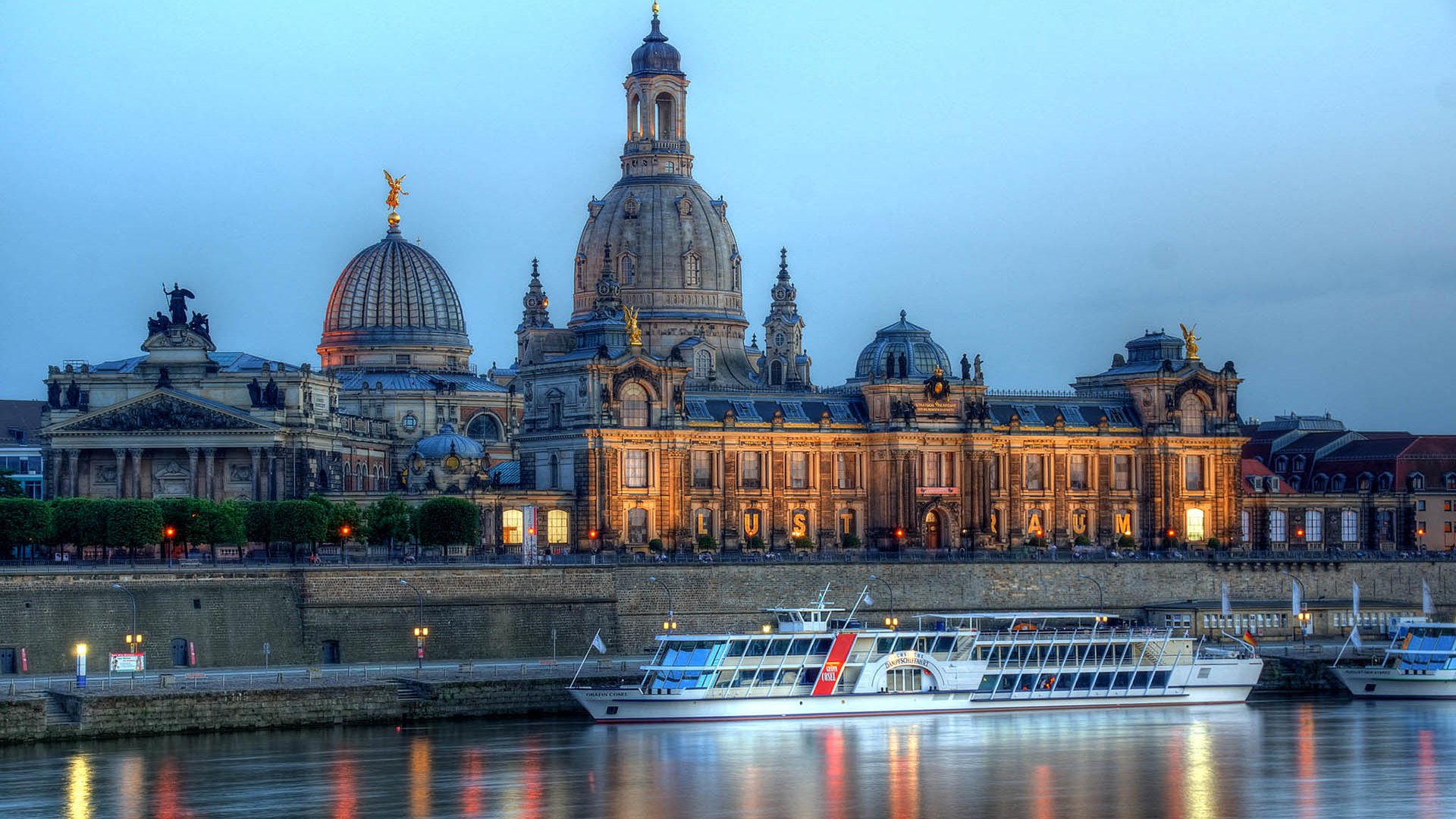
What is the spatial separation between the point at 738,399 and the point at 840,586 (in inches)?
745

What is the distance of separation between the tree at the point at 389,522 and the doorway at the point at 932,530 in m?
29.0

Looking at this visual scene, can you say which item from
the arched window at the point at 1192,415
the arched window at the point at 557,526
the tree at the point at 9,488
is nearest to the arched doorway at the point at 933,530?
the arched window at the point at 1192,415

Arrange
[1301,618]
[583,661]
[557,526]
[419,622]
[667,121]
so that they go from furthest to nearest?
[667,121] < [557,526] < [1301,618] < [419,622] < [583,661]

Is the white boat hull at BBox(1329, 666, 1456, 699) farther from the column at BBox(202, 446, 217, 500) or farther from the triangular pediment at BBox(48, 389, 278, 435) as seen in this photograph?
the column at BBox(202, 446, 217, 500)

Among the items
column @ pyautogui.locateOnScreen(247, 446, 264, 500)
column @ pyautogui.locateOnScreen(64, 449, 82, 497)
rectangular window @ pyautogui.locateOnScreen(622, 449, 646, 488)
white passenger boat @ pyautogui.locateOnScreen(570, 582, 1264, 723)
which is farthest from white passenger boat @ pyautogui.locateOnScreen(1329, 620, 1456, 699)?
column @ pyautogui.locateOnScreen(64, 449, 82, 497)

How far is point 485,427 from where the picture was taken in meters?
168

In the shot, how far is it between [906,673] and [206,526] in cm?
3580

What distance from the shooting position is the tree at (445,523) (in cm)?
12444

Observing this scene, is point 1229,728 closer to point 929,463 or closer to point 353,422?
point 929,463

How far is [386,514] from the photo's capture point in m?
128

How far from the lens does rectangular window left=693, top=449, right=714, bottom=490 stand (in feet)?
452

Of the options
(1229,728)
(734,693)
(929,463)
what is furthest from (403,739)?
(929,463)

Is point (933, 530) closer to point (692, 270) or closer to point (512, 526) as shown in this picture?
point (512, 526)

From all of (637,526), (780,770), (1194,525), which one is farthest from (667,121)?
(780,770)
